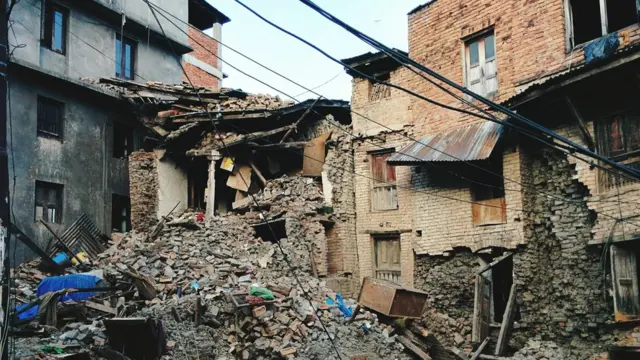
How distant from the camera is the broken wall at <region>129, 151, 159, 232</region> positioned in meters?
20.2

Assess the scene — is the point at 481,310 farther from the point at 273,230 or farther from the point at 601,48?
the point at 273,230

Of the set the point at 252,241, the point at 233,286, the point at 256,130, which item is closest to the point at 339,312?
the point at 233,286

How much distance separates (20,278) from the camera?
16.4 m

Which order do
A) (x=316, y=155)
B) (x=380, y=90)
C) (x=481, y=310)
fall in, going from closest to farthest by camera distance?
1. (x=481, y=310)
2. (x=380, y=90)
3. (x=316, y=155)

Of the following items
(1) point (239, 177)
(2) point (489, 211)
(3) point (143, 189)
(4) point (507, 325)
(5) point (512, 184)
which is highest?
(1) point (239, 177)

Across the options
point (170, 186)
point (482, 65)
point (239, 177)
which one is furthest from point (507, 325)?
point (170, 186)

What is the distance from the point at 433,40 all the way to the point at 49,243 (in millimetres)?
13341

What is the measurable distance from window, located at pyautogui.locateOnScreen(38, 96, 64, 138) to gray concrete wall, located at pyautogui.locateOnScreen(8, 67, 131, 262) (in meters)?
0.17

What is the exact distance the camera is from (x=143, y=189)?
20.3 meters

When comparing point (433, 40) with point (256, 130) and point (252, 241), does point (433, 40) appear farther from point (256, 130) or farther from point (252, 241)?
point (252, 241)

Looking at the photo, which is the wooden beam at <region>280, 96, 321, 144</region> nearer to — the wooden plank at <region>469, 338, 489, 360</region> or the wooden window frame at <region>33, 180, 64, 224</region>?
the wooden window frame at <region>33, 180, 64, 224</region>

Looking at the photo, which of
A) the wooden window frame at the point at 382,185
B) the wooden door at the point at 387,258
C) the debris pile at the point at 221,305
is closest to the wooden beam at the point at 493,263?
the debris pile at the point at 221,305

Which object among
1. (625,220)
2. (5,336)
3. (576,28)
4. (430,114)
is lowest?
(5,336)

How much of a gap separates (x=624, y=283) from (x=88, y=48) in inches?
730
